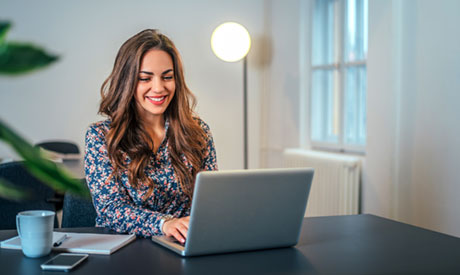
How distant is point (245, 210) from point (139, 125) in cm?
84

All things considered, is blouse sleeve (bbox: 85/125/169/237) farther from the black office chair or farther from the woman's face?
the black office chair

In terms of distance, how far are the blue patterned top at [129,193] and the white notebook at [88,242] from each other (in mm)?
121

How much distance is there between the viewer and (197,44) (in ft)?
15.2

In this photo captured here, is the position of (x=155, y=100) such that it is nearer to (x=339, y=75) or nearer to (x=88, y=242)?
(x=88, y=242)

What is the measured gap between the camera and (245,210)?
4.03ft

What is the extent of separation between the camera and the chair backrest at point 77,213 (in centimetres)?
178

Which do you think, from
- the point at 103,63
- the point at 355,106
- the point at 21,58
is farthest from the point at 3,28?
the point at 103,63

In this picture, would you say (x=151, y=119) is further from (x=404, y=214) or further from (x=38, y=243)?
(x=404, y=214)

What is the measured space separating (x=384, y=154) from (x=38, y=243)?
7.65ft

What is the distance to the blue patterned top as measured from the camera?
1549mm

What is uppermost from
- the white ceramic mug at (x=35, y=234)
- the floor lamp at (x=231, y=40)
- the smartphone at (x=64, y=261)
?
the floor lamp at (x=231, y=40)

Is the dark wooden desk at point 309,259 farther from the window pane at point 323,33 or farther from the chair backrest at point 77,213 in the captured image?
the window pane at point 323,33

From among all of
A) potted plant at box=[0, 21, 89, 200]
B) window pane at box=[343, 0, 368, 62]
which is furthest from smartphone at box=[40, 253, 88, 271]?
window pane at box=[343, 0, 368, 62]

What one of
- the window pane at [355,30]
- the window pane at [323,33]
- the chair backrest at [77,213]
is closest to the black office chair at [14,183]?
the chair backrest at [77,213]
